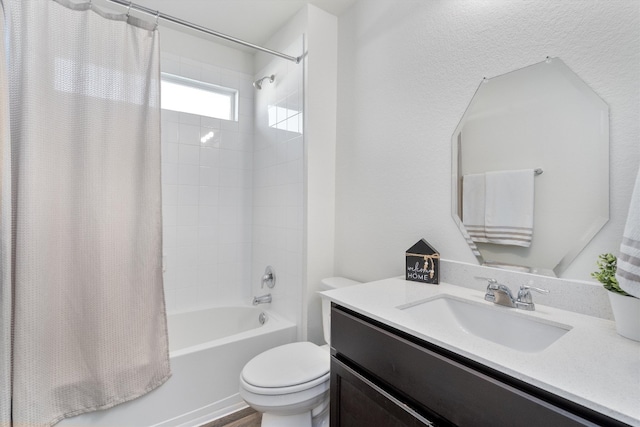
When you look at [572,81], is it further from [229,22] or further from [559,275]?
[229,22]

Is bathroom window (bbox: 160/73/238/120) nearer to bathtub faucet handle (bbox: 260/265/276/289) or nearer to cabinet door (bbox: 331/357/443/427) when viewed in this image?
bathtub faucet handle (bbox: 260/265/276/289)

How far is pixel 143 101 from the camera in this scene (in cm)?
157

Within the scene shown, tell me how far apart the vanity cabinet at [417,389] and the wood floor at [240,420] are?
0.78 meters

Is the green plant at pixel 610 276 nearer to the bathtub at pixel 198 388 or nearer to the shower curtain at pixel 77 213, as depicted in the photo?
the bathtub at pixel 198 388

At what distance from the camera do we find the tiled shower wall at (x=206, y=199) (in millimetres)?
2303

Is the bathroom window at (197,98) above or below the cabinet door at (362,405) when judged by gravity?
above

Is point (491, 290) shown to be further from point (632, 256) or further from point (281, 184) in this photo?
point (281, 184)

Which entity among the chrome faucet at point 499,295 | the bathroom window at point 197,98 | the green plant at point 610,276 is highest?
the bathroom window at point 197,98

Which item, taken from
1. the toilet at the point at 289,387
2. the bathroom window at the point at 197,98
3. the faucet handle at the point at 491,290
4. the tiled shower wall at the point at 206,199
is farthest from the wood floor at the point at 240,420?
the bathroom window at the point at 197,98

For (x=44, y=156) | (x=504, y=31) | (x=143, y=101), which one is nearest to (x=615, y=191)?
(x=504, y=31)

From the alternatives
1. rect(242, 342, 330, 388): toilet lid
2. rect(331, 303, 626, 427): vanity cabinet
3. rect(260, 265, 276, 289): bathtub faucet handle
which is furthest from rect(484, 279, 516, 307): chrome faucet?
rect(260, 265, 276, 289): bathtub faucet handle

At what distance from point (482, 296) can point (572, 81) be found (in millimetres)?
826

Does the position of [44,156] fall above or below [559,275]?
above

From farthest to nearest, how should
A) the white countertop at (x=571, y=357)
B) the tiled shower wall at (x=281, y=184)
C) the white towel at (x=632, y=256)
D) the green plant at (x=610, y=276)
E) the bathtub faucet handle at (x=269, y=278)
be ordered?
1. the bathtub faucet handle at (x=269, y=278)
2. the tiled shower wall at (x=281, y=184)
3. the green plant at (x=610, y=276)
4. the white towel at (x=632, y=256)
5. the white countertop at (x=571, y=357)
